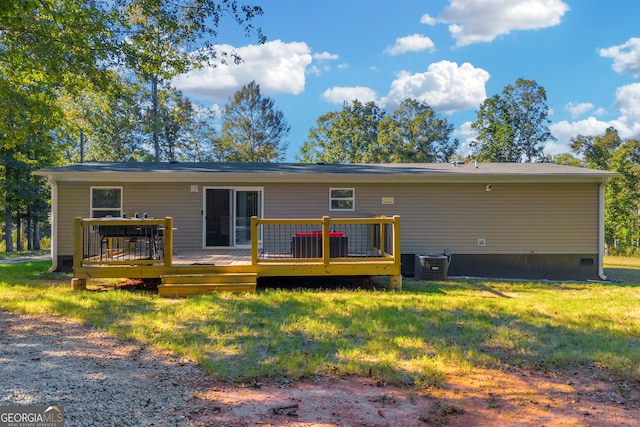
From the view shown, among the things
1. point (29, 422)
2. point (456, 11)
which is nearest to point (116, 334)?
point (29, 422)

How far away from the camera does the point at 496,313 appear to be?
5.90 meters

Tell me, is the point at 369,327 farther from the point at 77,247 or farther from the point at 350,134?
the point at 350,134

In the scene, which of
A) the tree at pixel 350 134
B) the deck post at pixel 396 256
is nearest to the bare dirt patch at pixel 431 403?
the deck post at pixel 396 256

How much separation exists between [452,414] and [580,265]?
9161 millimetres

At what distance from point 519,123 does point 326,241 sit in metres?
23.2

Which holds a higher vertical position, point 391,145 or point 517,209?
point 391,145

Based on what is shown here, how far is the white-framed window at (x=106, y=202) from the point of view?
9.93 metres

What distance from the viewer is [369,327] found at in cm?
502

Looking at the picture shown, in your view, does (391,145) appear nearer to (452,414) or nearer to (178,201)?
(178,201)

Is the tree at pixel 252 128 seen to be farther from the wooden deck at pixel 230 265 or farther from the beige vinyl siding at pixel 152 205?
the wooden deck at pixel 230 265

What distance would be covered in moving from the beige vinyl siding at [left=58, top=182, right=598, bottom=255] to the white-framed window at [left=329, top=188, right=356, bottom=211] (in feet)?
0.33

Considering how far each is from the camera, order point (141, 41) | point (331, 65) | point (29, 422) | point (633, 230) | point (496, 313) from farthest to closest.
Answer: point (331, 65)
point (633, 230)
point (141, 41)
point (496, 313)
point (29, 422)

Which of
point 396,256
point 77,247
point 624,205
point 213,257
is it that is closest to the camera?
point 77,247

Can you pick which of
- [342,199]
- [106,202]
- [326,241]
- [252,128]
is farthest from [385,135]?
[326,241]
